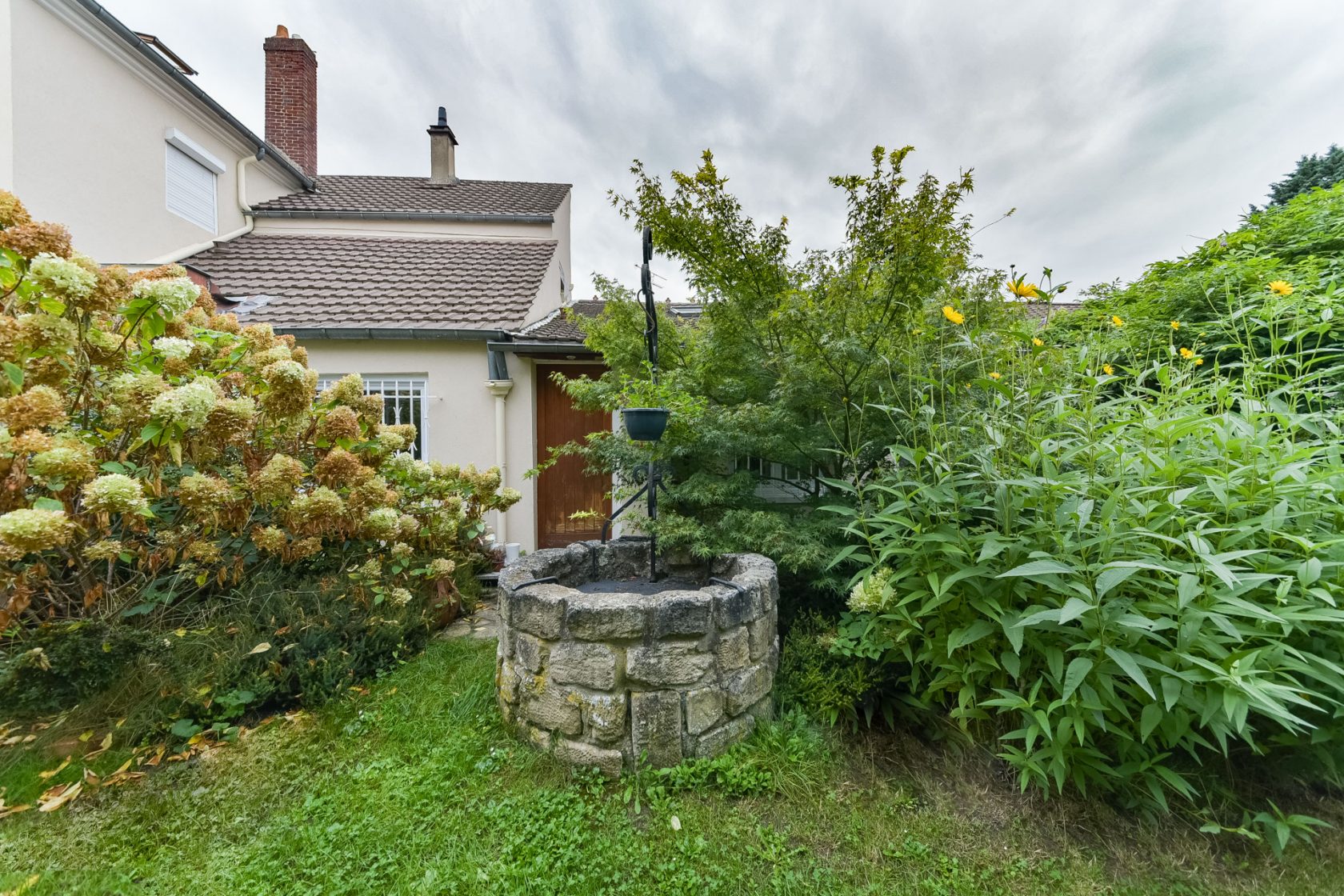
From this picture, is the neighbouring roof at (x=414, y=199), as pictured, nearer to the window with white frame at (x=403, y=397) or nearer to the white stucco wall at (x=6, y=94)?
the white stucco wall at (x=6, y=94)

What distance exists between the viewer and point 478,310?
547 centimetres

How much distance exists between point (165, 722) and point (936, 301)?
4.83m

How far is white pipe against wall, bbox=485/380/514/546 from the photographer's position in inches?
202

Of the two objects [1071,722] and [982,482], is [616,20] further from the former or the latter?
[1071,722]

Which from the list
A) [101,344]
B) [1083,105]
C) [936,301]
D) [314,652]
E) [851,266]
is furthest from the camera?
[1083,105]

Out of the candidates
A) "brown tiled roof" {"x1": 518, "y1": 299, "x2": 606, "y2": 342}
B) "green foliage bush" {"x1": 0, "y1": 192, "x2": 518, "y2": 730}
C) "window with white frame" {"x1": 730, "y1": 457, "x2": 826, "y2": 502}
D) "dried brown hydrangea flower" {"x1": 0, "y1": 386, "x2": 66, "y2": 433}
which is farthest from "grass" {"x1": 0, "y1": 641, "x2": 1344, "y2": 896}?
"brown tiled roof" {"x1": 518, "y1": 299, "x2": 606, "y2": 342}

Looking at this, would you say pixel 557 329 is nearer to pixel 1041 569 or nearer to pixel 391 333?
pixel 391 333

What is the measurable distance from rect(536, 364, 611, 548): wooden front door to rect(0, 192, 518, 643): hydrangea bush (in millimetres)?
2209

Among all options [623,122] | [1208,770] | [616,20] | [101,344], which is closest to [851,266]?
[1208,770]

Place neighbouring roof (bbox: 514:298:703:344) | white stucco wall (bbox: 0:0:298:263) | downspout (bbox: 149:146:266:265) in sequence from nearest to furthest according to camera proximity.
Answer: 1. white stucco wall (bbox: 0:0:298:263)
2. neighbouring roof (bbox: 514:298:703:344)
3. downspout (bbox: 149:146:266:265)

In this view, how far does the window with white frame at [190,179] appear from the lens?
6270 millimetres

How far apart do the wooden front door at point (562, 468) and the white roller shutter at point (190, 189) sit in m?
5.81

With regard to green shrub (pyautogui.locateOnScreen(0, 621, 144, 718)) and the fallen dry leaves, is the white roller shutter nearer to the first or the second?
green shrub (pyautogui.locateOnScreen(0, 621, 144, 718))

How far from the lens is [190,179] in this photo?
261 inches
